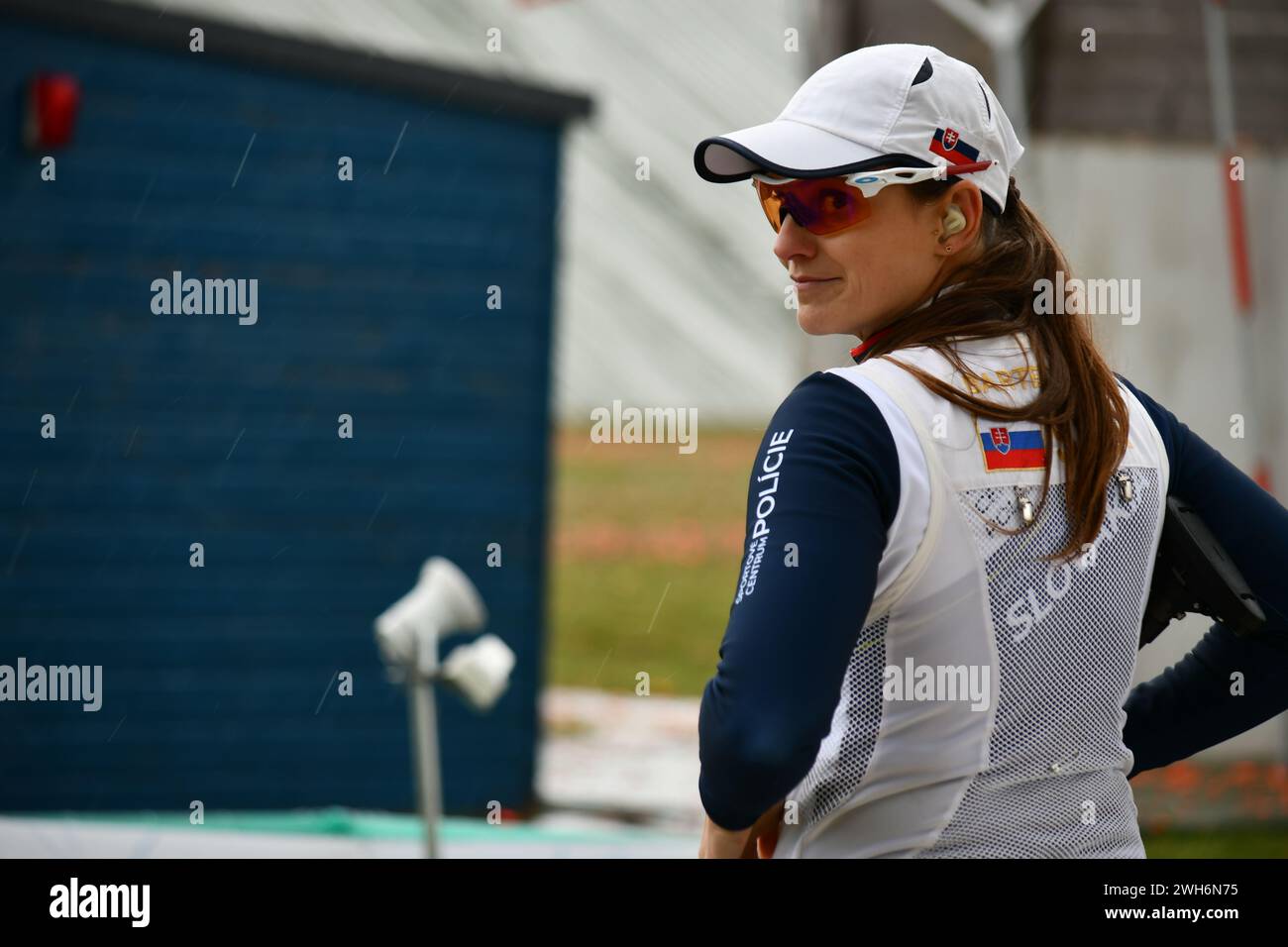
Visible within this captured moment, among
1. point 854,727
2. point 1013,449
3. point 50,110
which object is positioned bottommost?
point 854,727

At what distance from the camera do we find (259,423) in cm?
777

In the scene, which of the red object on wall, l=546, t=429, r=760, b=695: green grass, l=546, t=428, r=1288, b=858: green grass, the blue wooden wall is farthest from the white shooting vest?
the red object on wall

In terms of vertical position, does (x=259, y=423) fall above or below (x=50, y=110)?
below

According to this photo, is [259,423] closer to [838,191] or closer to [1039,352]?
[838,191]

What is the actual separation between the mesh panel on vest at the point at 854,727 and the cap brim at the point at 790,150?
52cm

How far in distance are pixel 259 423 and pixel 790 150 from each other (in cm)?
638

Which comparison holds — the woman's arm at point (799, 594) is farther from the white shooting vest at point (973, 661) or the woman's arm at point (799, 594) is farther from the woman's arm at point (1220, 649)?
the woman's arm at point (1220, 649)

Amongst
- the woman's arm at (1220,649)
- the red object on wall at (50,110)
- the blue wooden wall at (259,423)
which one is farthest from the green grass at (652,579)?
the woman's arm at (1220,649)

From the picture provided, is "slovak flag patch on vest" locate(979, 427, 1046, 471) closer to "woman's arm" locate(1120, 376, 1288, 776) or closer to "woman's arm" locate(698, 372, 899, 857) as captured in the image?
"woman's arm" locate(698, 372, 899, 857)

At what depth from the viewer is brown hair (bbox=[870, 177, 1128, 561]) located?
5.58 ft

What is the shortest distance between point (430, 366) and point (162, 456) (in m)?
1.46

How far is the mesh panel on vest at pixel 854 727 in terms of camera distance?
165cm

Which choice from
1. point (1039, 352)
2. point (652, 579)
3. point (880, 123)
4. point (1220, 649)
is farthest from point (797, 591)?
point (652, 579)
